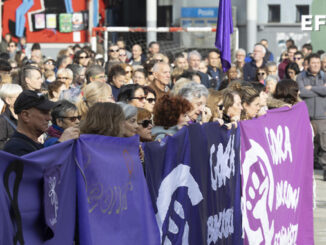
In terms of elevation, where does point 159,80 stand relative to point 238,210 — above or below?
above

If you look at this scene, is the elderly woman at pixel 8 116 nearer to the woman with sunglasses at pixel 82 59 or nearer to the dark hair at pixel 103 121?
the dark hair at pixel 103 121

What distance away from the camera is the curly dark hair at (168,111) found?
22.9 feet

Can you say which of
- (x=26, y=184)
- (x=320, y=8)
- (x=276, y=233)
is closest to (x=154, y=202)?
(x=26, y=184)

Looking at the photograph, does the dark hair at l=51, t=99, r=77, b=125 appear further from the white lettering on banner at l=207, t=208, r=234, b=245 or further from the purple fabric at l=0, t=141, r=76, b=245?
the purple fabric at l=0, t=141, r=76, b=245

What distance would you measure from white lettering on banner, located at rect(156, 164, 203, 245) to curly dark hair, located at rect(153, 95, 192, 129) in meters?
0.45

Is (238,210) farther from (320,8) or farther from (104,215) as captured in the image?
(320,8)

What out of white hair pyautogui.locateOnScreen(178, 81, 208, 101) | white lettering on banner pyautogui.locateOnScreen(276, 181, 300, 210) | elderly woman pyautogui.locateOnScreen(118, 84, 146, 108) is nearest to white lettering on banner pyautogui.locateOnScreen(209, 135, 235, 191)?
white hair pyautogui.locateOnScreen(178, 81, 208, 101)

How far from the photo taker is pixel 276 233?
8883mm

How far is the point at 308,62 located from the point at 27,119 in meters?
11.0

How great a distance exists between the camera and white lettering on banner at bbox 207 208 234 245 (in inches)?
285

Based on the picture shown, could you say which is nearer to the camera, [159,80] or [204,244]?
[204,244]

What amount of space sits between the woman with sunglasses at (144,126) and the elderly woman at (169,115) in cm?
6

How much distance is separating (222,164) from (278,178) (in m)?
1.55

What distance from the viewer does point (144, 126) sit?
6898 millimetres
